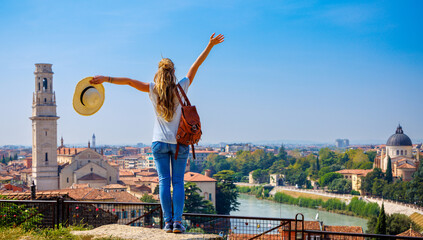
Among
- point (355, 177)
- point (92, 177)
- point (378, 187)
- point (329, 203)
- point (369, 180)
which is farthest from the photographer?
point (355, 177)

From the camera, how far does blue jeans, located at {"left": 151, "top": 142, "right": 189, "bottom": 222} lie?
10.8 ft

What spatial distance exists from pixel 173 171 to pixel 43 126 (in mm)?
37123

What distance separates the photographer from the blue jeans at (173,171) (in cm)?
330

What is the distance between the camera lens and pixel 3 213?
4301 millimetres

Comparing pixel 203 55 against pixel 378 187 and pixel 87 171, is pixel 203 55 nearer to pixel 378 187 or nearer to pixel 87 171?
pixel 87 171

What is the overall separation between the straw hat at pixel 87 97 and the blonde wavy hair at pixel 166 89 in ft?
1.27

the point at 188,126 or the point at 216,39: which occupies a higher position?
the point at 216,39

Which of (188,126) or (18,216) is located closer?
(188,126)

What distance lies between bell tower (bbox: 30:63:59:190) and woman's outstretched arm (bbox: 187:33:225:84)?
1432 inches

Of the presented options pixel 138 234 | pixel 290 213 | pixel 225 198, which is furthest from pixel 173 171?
pixel 290 213

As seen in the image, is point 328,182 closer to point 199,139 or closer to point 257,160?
point 257,160

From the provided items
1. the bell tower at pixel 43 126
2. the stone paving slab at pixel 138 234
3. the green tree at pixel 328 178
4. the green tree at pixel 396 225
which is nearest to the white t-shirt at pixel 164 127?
the stone paving slab at pixel 138 234

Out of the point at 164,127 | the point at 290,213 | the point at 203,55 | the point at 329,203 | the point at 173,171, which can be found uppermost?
the point at 203,55

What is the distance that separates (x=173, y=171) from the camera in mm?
3338
